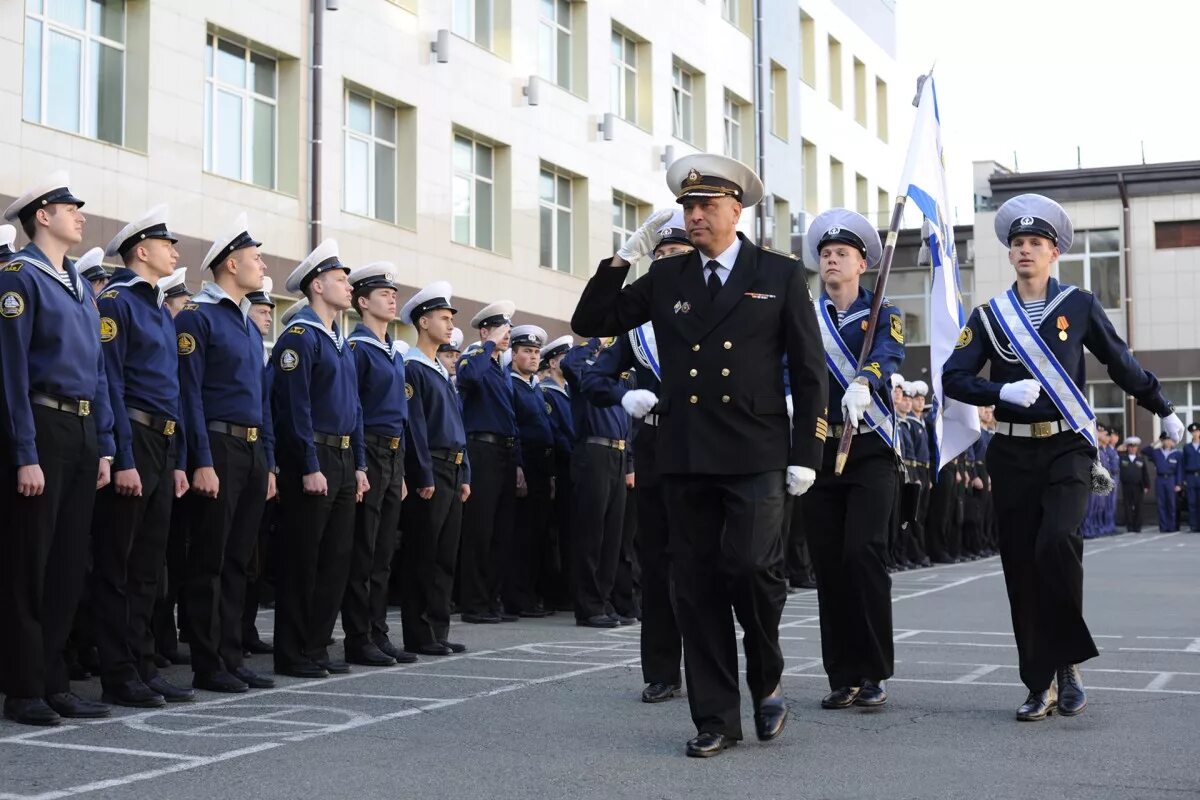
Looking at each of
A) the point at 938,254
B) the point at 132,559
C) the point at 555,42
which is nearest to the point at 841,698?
the point at 938,254

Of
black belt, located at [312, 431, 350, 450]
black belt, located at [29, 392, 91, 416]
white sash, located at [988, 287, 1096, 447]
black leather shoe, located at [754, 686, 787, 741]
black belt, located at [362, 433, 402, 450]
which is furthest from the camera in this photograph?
black belt, located at [362, 433, 402, 450]

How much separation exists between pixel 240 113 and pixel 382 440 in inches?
464

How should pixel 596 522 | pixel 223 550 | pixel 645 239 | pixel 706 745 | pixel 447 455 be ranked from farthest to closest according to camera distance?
pixel 596 522
pixel 447 455
pixel 223 550
pixel 645 239
pixel 706 745

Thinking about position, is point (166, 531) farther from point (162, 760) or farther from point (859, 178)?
point (859, 178)

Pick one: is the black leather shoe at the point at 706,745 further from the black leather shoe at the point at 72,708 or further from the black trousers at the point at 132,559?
the black trousers at the point at 132,559

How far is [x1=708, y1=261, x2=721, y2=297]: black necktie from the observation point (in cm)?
689

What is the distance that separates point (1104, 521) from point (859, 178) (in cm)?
1393

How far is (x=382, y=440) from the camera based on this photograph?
995 centimetres

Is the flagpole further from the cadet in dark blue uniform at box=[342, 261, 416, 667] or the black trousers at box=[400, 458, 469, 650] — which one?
the black trousers at box=[400, 458, 469, 650]

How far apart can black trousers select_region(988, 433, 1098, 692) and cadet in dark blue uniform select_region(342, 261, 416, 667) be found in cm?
365

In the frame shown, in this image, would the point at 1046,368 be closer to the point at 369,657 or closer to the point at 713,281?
the point at 713,281

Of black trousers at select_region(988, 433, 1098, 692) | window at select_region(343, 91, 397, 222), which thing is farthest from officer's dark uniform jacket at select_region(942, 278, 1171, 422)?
window at select_region(343, 91, 397, 222)

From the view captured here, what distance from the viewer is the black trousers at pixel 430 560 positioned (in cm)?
1017

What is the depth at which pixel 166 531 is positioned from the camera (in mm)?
8258
